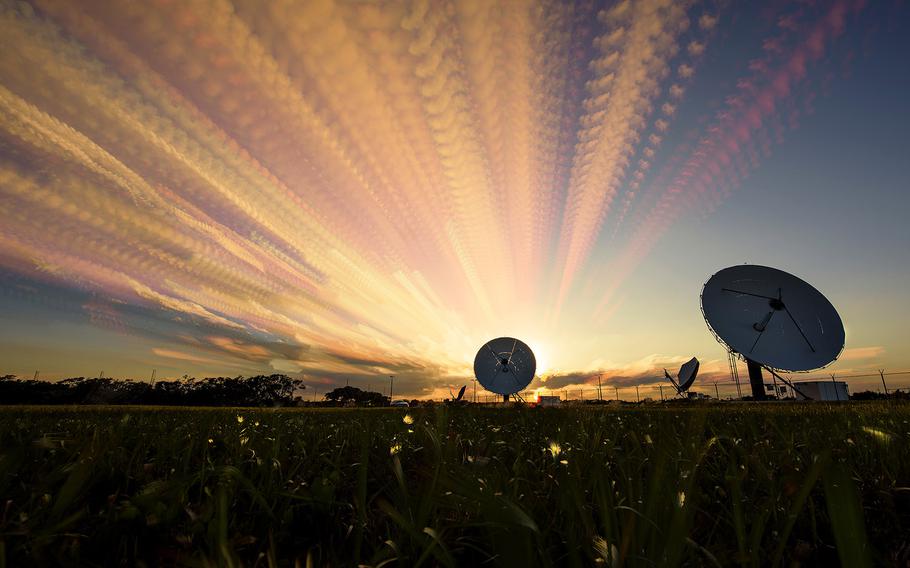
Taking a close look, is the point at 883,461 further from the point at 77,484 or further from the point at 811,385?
the point at 811,385

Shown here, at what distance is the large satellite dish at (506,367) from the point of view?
157 ft

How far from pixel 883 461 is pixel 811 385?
2063 inches

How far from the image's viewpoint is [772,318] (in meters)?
31.8

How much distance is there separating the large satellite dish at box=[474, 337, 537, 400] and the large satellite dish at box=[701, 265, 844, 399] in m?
20.5

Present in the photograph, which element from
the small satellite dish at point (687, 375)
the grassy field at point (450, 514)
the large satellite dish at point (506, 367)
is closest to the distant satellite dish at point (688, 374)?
the small satellite dish at point (687, 375)

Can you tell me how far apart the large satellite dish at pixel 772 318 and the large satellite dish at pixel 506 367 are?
20.5 m

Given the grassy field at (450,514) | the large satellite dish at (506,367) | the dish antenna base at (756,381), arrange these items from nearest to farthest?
the grassy field at (450,514) → the dish antenna base at (756,381) → the large satellite dish at (506,367)

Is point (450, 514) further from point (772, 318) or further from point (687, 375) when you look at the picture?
point (687, 375)

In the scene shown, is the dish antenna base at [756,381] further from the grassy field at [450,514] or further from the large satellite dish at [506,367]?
the grassy field at [450,514]

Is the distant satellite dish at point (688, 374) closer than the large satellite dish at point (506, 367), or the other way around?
the distant satellite dish at point (688, 374)

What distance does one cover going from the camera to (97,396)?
3273 inches

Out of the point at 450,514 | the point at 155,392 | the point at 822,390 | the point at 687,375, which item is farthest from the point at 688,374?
the point at 155,392

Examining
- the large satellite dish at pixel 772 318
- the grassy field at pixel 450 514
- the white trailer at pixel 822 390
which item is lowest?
the grassy field at pixel 450 514

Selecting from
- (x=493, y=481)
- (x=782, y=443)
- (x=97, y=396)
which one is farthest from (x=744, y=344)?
(x=97, y=396)
